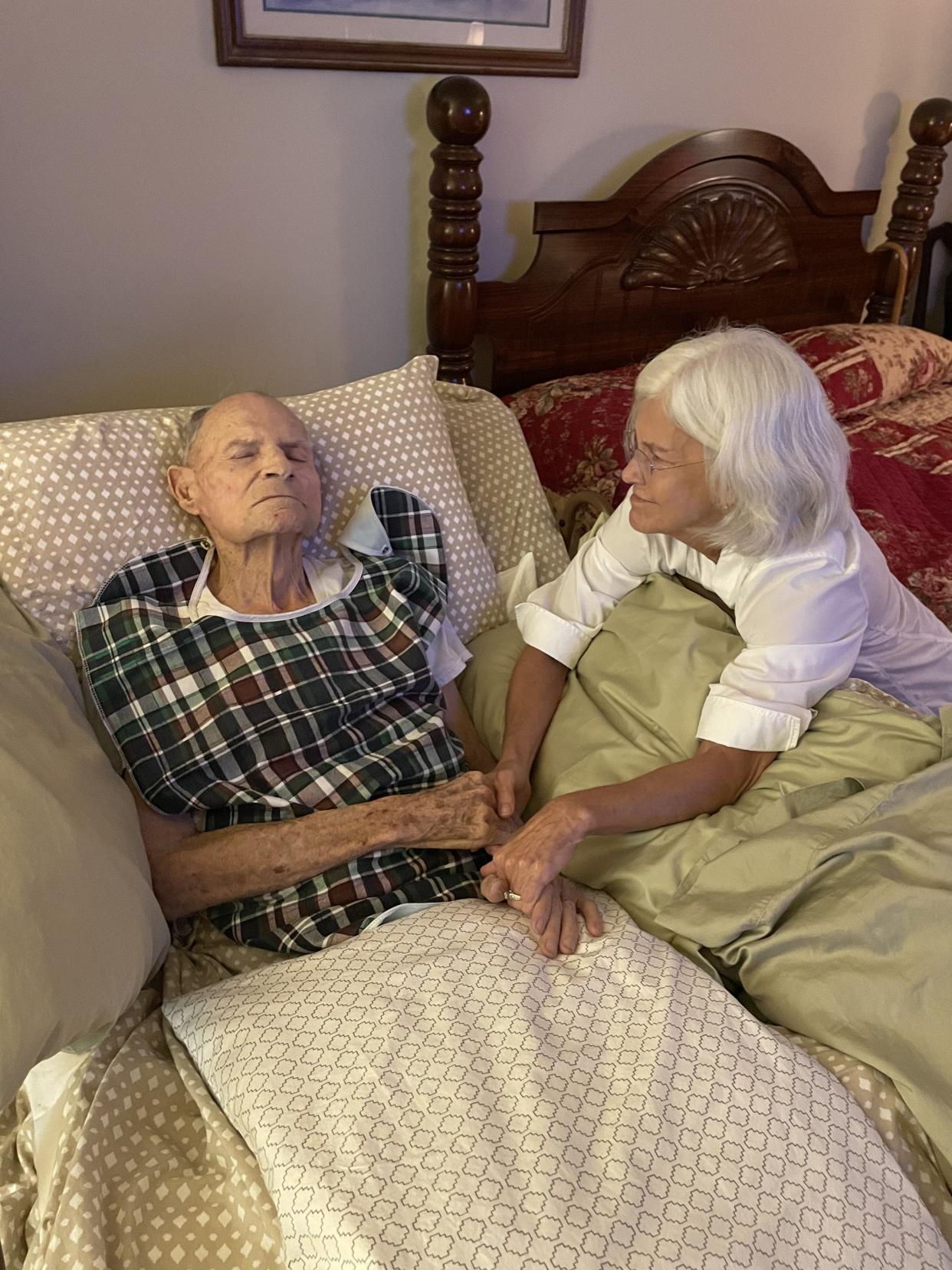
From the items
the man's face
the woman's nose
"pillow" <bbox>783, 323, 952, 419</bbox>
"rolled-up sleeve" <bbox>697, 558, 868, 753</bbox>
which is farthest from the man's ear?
"pillow" <bbox>783, 323, 952, 419</bbox>

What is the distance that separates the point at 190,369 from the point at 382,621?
877mm

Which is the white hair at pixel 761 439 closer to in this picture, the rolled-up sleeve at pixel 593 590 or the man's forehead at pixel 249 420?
the rolled-up sleeve at pixel 593 590

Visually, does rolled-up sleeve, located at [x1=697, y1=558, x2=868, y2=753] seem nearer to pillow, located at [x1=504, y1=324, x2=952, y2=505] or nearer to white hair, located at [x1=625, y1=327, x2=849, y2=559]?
white hair, located at [x1=625, y1=327, x2=849, y2=559]

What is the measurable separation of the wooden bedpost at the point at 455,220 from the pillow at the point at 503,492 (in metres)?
0.28

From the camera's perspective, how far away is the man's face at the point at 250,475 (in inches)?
53.4

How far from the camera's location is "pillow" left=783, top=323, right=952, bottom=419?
241cm

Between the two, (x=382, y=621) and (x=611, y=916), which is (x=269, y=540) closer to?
(x=382, y=621)

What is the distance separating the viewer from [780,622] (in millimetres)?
1289

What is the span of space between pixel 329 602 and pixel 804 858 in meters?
0.73

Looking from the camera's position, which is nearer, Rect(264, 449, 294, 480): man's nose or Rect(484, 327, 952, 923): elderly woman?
Rect(484, 327, 952, 923): elderly woman

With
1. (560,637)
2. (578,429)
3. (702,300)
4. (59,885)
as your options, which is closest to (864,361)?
(702,300)

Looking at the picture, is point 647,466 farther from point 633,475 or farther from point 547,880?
point 547,880

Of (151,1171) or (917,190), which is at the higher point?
(917,190)

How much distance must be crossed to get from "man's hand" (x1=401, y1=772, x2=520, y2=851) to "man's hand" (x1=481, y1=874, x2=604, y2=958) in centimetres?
10
